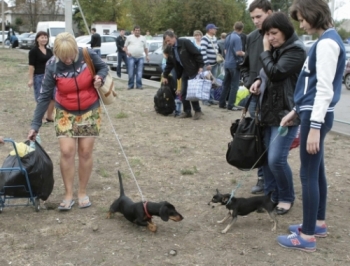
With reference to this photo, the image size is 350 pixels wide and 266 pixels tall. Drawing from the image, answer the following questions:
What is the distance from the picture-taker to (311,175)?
11.5 feet

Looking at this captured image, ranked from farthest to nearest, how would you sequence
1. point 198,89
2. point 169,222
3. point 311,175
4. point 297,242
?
point 198,89 < point 169,222 < point 297,242 < point 311,175

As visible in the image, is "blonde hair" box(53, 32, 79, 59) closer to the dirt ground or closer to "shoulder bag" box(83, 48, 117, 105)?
"shoulder bag" box(83, 48, 117, 105)

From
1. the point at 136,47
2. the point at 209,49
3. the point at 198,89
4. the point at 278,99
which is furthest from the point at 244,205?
the point at 136,47

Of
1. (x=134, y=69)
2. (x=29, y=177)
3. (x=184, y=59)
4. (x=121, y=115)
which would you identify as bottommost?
(x=121, y=115)

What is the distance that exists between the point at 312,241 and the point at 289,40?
5.29 ft

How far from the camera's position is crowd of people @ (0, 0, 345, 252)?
3301 millimetres

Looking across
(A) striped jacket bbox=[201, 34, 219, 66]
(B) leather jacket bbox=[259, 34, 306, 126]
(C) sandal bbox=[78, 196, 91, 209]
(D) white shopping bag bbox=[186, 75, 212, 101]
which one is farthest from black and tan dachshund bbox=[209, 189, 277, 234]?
(A) striped jacket bbox=[201, 34, 219, 66]

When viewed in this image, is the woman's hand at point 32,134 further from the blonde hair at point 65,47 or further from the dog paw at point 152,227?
the dog paw at point 152,227

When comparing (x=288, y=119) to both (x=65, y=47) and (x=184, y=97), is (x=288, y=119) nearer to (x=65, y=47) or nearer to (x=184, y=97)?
(x=65, y=47)

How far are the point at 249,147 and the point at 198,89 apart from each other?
4474 millimetres

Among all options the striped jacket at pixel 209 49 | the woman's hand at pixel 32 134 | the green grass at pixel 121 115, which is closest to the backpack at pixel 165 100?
the green grass at pixel 121 115

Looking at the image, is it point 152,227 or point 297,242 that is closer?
point 297,242

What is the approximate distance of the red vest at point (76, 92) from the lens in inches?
169

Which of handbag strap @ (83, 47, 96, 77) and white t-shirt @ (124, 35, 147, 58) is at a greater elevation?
handbag strap @ (83, 47, 96, 77)
